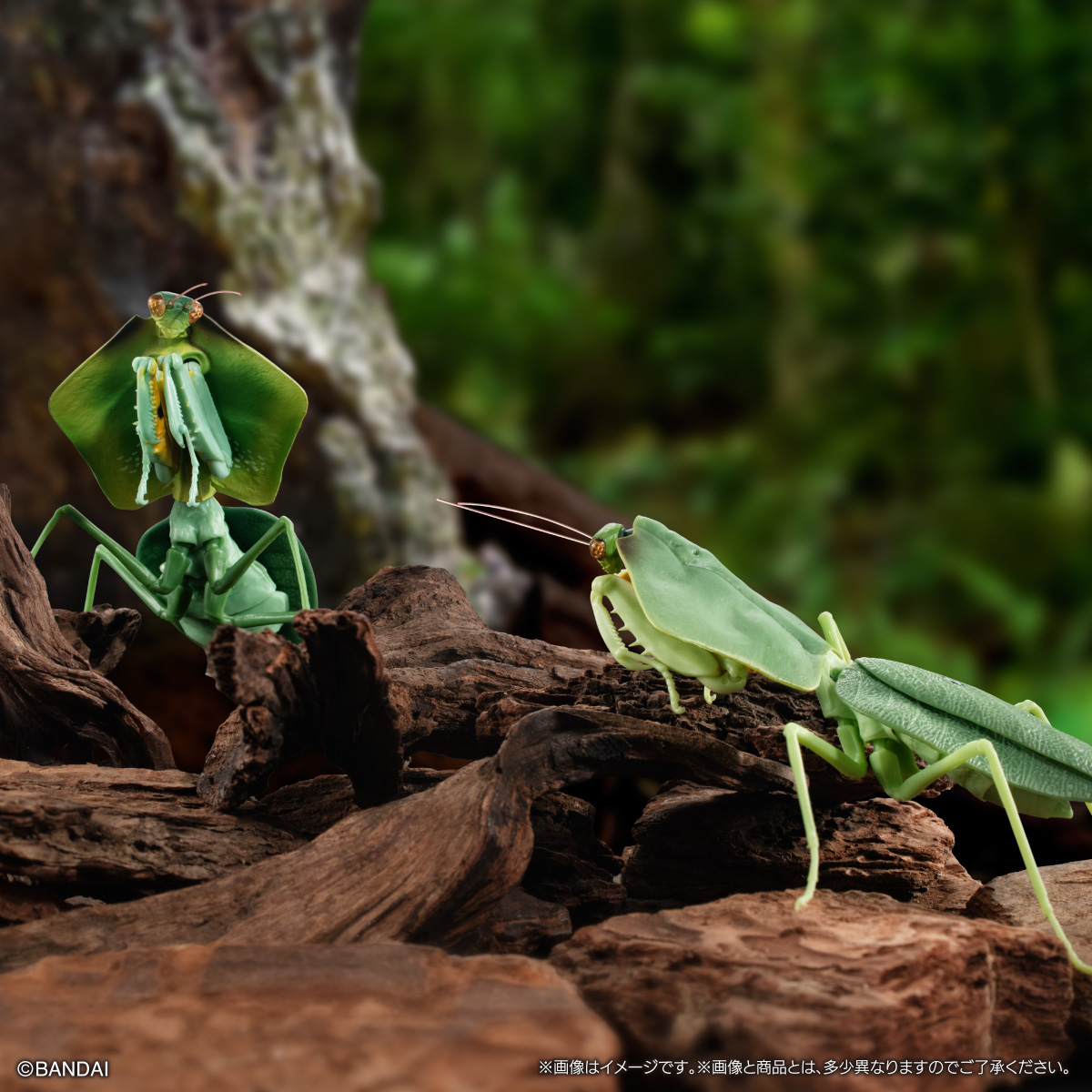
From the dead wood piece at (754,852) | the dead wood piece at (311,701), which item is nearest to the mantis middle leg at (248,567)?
the dead wood piece at (311,701)

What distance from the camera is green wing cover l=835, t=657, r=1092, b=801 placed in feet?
2.66

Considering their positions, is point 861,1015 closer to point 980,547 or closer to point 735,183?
point 980,547

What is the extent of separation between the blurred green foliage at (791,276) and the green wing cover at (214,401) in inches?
50.1

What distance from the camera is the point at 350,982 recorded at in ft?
1.97

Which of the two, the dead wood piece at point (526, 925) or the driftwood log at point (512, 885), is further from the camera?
the dead wood piece at point (526, 925)

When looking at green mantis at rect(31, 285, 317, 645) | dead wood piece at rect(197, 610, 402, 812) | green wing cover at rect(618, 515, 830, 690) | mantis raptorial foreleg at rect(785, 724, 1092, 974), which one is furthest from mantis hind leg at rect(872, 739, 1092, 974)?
green mantis at rect(31, 285, 317, 645)

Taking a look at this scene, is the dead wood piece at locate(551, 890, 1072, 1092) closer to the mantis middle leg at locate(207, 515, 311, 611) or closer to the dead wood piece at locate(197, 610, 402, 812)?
the dead wood piece at locate(197, 610, 402, 812)

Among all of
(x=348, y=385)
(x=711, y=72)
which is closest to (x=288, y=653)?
(x=348, y=385)

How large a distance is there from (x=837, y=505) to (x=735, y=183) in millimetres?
758

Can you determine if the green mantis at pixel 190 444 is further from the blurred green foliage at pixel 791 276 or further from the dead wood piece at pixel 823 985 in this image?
the blurred green foliage at pixel 791 276

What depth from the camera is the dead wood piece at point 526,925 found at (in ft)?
→ 2.48

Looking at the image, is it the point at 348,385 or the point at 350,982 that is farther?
the point at 348,385

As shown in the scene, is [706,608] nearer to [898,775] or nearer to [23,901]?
[898,775]

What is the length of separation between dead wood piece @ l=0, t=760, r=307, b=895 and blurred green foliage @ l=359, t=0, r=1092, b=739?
1.47 m
